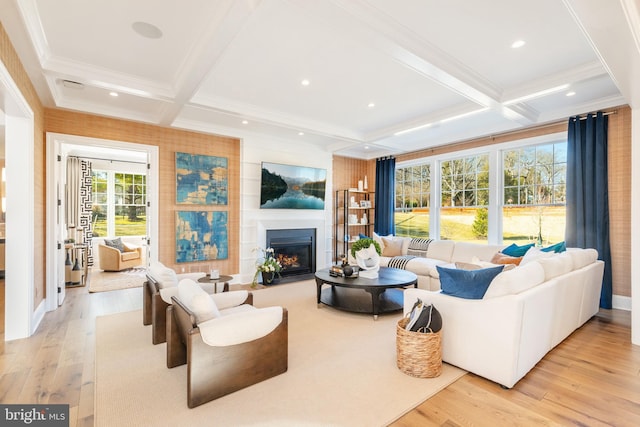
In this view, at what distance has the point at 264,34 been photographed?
270 cm

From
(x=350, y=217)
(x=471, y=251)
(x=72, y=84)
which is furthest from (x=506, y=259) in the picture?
(x=72, y=84)

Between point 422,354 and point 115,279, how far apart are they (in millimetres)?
6055

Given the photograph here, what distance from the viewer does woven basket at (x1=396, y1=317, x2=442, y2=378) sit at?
2377 mm

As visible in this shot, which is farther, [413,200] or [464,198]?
[413,200]

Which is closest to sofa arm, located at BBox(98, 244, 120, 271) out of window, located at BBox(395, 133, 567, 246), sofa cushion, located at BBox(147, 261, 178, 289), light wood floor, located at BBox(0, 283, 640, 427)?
light wood floor, located at BBox(0, 283, 640, 427)

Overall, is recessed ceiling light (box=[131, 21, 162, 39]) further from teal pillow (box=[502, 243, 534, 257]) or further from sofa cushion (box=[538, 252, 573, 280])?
teal pillow (box=[502, 243, 534, 257])

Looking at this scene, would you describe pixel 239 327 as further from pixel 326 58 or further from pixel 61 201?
pixel 61 201

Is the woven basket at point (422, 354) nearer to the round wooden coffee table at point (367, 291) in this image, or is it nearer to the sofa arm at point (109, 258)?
the round wooden coffee table at point (367, 291)

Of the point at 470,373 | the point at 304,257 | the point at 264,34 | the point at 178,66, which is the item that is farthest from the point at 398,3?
the point at 304,257

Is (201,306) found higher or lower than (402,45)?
lower

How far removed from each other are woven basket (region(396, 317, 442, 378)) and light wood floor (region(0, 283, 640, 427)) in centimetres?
19

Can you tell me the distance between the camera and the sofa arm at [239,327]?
6.72 feet

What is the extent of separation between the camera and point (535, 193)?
16.7ft

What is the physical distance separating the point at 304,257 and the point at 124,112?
407 centimetres
